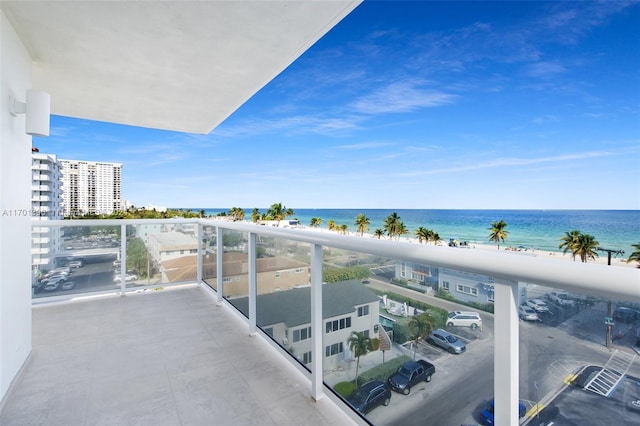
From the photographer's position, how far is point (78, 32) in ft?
8.04

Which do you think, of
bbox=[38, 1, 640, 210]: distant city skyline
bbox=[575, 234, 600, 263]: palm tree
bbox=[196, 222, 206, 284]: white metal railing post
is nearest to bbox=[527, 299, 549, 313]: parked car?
bbox=[196, 222, 206, 284]: white metal railing post

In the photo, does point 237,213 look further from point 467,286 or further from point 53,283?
point 467,286

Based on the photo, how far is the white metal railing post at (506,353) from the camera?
0.97m

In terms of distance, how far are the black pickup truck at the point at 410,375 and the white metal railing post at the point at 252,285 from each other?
1804 mm

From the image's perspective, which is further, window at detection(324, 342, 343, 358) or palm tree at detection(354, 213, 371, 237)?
palm tree at detection(354, 213, 371, 237)

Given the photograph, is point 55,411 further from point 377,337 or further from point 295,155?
point 295,155

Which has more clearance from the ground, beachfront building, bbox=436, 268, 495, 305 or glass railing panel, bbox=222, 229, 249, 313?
beachfront building, bbox=436, 268, 495, 305

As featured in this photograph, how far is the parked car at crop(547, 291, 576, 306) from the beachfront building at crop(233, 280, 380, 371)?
79cm

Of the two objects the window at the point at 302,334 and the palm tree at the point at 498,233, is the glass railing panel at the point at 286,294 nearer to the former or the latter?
the window at the point at 302,334

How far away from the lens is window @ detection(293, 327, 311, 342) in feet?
7.09

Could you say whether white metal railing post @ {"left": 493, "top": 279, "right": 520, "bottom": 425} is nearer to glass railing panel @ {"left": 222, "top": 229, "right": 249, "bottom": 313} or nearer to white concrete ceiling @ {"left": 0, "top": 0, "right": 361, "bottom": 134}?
white concrete ceiling @ {"left": 0, "top": 0, "right": 361, "bottom": 134}

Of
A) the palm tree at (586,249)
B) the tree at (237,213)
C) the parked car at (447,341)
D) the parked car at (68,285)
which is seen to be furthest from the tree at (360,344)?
the tree at (237,213)

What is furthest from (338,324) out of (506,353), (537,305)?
(537,305)

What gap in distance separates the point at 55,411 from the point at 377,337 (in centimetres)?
201
